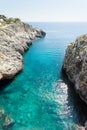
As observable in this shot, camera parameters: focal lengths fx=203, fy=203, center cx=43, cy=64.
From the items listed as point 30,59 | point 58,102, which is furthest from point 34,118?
point 30,59

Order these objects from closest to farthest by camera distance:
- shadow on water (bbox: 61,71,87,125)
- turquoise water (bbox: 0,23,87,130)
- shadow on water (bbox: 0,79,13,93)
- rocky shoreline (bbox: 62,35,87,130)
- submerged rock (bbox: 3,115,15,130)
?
submerged rock (bbox: 3,115,15,130)
turquoise water (bbox: 0,23,87,130)
shadow on water (bbox: 61,71,87,125)
rocky shoreline (bbox: 62,35,87,130)
shadow on water (bbox: 0,79,13,93)

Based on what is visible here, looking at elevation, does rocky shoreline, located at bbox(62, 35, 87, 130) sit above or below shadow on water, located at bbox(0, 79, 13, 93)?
above

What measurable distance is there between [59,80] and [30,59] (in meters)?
25.6

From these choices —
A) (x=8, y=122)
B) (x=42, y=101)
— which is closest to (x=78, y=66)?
(x=42, y=101)

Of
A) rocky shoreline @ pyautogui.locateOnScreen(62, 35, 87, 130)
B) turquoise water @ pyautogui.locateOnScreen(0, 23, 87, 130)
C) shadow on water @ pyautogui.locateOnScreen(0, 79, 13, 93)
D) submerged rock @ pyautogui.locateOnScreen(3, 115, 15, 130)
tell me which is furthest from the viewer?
Answer: shadow on water @ pyautogui.locateOnScreen(0, 79, 13, 93)

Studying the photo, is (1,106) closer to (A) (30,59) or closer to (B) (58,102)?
(B) (58,102)

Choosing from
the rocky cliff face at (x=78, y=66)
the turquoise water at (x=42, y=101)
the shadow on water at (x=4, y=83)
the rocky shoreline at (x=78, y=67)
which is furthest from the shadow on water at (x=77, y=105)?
the shadow on water at (x=4, y=83)

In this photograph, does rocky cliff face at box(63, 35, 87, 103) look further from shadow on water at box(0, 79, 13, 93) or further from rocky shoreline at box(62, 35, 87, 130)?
shadow on water at box(0, 79, 13, 93)

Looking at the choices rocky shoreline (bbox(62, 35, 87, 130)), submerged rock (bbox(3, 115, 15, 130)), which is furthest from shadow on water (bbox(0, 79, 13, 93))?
rocky shoreline (bbox(62, 35, 87, 130))

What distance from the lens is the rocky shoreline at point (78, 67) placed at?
139 feet

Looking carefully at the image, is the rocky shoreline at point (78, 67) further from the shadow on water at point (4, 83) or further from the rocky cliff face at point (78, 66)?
the shadow on water at point (4, 83)

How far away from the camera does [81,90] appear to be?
42.4 meters

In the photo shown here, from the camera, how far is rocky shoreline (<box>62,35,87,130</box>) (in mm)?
42378

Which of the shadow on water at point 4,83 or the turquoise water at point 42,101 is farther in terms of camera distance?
the shadow on water at point 4,83
